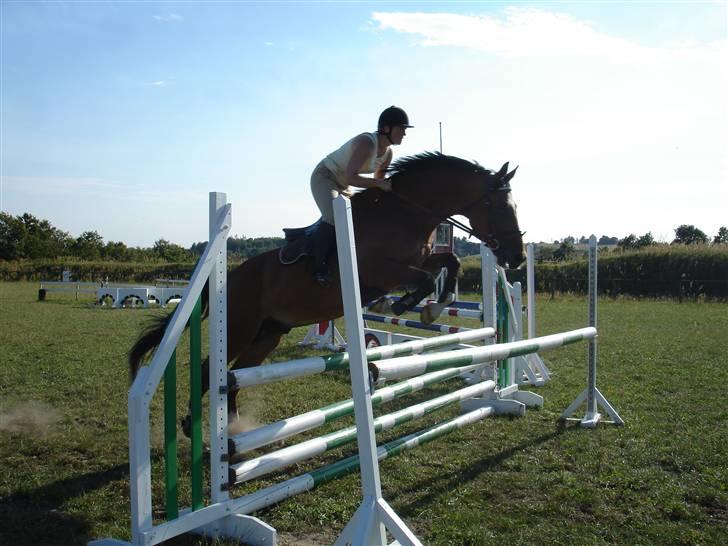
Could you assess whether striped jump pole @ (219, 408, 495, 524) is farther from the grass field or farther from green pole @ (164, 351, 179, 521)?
green pole @ (164, 351, 179, 521)

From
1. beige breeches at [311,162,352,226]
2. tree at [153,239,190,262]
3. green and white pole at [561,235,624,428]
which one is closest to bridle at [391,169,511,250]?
beige breeches at [311,162,352,226]

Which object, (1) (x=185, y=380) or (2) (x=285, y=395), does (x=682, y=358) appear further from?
(1) (x=185, y=380)

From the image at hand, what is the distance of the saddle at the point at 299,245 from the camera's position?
4.01 m

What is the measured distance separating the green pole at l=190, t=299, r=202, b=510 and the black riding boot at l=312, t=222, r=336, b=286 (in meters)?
1.24

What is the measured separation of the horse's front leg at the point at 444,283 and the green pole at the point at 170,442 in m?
1.98

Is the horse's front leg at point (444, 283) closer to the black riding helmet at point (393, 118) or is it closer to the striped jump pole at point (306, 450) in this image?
the striped jump pole at point (306, 450)

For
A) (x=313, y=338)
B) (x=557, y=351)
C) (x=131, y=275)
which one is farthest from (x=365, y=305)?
(x=131, y=275)

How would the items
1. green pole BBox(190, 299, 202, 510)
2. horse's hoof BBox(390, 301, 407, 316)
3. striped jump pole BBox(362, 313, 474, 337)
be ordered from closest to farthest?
green pole BBox(190, 299, 202, 510), horse's hoof BBox(390, 301, 407, 316), striped jump pole BBox(362, 313, 474, 337)

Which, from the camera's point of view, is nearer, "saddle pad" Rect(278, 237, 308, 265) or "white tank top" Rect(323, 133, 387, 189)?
"white tank top" Rect(323, 133, 387, 189)

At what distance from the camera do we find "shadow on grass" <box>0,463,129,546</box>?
2799mm

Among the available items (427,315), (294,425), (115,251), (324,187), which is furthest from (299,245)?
(115,251)

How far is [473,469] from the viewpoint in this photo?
3.76 meters

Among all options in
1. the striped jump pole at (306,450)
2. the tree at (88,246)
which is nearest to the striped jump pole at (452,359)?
the striped jump pole at (306,450)

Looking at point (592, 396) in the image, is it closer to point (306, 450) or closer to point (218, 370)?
point (306, 450)
